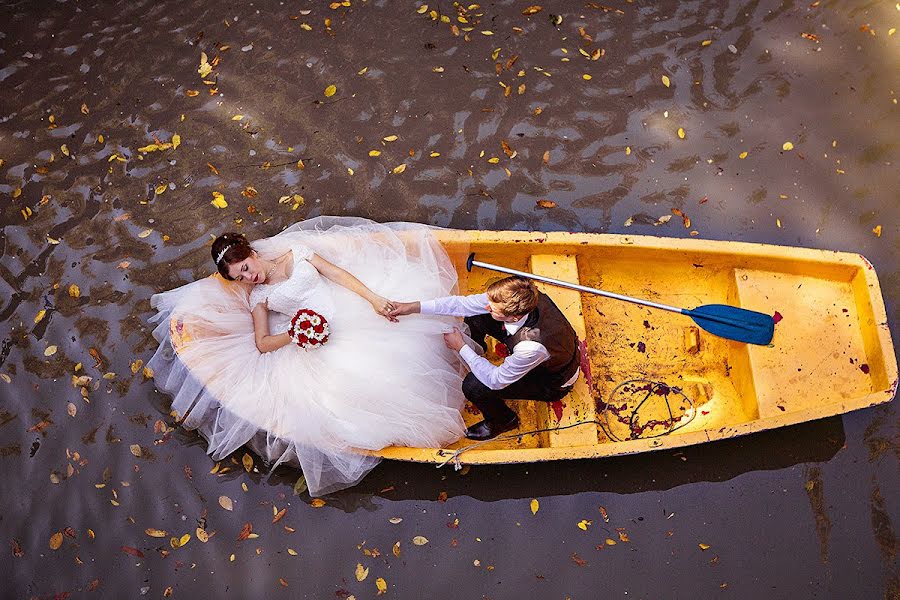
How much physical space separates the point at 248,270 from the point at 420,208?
6.15ft

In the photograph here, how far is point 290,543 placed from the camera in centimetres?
482

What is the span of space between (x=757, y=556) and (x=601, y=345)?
1622 millimetres

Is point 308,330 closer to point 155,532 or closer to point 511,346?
point 511,346

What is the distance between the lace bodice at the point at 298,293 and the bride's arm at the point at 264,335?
0.16ft

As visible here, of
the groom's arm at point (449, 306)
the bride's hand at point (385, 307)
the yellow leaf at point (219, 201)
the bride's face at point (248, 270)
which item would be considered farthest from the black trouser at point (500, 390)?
the yellow leaf at point (219, 201)

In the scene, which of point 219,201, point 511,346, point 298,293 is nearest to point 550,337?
point 511,346

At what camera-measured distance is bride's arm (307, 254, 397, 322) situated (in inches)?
180

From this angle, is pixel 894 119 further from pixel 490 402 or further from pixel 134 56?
pixel 134 56

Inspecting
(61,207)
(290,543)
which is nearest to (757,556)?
(290,543)

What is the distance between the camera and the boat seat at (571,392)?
175 inches

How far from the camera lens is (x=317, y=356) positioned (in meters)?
4.51

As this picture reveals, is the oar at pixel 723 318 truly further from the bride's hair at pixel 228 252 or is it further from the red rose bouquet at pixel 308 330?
the bride's hair at pixel 228 252

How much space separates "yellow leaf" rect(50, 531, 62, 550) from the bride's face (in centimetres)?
207

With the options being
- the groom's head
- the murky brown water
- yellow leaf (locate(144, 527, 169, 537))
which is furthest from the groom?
yellow leaf (locate(144, 527, 169, 537))
